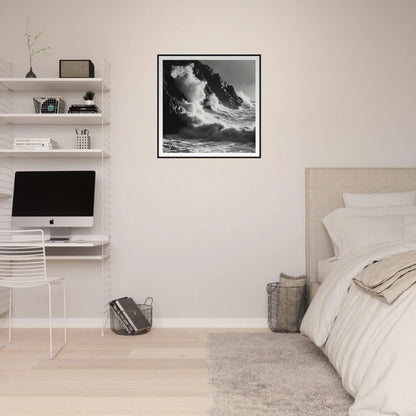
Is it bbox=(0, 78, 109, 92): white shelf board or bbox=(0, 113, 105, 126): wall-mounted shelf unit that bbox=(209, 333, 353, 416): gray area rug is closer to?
bbox=(0, 113, 105, 126): wall-mounted shelf unit

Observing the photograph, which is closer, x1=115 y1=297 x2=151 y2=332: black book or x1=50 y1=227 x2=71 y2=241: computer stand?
x1=115 y1=297 x2=151 y2=332: black book

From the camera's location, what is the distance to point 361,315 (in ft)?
8.46

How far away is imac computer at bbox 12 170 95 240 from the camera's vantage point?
404 cm

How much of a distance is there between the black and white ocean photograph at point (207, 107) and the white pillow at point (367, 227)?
846mm

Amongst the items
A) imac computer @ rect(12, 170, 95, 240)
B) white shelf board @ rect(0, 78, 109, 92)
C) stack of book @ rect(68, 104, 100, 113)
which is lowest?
imac computer @ rect(12, 170, 95, 240)

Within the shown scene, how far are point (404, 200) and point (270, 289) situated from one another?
3.95 ft

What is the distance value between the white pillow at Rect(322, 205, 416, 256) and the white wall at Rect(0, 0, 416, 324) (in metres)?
0.41

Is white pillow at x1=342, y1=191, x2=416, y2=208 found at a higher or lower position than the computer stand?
higher

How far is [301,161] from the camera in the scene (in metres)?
4.23

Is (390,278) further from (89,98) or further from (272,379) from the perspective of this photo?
(89,98)

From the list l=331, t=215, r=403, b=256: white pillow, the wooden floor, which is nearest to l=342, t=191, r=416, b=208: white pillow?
l=331, t=215, r=403, b=256: white pillow

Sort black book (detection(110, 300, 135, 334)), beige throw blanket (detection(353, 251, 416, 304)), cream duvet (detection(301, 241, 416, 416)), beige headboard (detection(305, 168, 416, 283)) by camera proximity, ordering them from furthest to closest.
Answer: beige headboard (detection(305, 168, 416, 283)) → black book (detection(110, 300, 135, 334)) → beige throw blanket (detection(353, 251, 416, 304)) → cream duvet (detection(301, 241, 416, 416))

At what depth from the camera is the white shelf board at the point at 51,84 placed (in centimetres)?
394

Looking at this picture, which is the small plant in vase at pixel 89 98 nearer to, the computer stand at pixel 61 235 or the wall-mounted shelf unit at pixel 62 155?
the wall-mounted shelf unit at pixel 62 155
